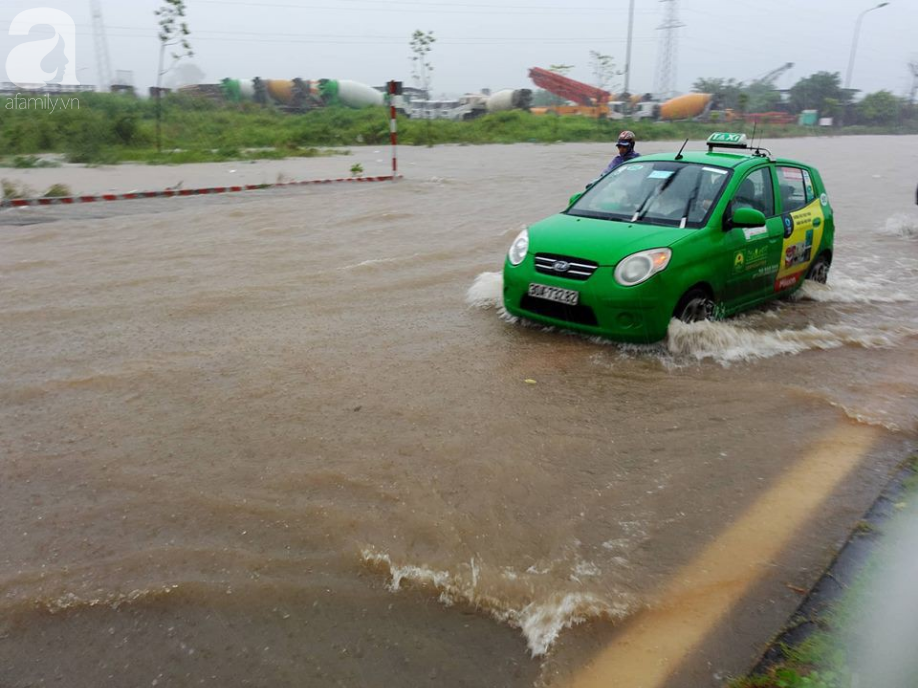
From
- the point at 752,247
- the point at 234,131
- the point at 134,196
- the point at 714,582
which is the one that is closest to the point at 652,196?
the point at 752,247

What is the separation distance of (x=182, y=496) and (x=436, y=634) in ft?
5.49

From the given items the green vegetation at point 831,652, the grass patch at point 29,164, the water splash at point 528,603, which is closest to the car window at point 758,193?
the green vegetation at point 831,652

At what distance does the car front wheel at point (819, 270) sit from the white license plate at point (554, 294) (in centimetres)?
338

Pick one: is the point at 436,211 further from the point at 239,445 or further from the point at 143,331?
the point at 239,445

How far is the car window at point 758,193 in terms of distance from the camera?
670cm

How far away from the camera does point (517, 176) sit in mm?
21625

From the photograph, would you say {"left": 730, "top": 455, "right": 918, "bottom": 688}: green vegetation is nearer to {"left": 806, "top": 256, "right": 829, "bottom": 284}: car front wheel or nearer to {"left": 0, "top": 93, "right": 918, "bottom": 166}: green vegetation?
{"left": 806, "top": 256, "right": 829, "bottom": 284}: car front wheel

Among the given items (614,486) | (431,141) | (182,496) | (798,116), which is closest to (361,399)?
(182,496)

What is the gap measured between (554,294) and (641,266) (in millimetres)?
731

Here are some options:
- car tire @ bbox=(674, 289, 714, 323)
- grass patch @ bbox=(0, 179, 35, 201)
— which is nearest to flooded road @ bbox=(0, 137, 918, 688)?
car tire @ bbox=(674, 289, 714, 323)

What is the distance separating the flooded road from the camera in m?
2.94

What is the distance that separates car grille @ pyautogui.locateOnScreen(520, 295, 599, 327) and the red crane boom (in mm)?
60059

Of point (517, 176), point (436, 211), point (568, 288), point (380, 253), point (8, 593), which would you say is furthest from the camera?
point (517, 176)

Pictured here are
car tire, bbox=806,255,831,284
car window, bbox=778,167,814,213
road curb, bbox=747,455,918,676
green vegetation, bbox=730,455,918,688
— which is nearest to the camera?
green vegetation, bbox=730,455,918,688
